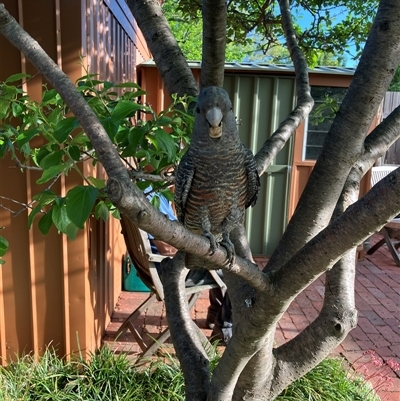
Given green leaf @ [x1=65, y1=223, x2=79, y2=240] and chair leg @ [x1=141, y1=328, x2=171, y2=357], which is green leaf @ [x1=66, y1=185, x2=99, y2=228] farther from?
chair leg @ [x1=141, y1=328, x2=171, y2=357]

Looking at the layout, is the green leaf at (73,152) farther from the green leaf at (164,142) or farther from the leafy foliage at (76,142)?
the green leaf at (164,142)

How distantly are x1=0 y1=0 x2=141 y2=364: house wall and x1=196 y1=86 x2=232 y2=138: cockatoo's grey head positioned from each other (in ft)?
5.17

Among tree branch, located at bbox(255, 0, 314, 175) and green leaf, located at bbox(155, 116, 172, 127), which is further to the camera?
tree branch, located at bbox(255, 0, 314, 175)

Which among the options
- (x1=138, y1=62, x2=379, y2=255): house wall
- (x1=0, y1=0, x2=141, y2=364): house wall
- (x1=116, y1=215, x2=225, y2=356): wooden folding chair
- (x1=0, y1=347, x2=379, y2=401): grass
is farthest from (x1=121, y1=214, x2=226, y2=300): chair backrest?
(x1=138, y1=62, x2=379, y2=255): house wall

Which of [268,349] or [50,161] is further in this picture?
[268,349]

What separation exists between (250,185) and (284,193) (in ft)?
14.6

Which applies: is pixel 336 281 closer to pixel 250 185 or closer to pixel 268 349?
pixel 268 349

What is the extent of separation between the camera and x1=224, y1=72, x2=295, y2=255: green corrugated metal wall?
577cm

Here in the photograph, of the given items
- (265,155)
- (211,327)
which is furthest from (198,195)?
(211,327)

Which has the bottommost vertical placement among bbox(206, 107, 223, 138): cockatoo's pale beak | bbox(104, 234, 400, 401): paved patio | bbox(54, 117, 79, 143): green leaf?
bbox(104, 234, 400, 401): paved patio

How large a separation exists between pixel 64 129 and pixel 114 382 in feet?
7.07

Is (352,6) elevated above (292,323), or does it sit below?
above

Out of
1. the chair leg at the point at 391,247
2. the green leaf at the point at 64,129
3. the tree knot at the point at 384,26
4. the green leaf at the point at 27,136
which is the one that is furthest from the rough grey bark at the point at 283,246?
the chair leg at the point at 391,247

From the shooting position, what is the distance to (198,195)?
1619mm
